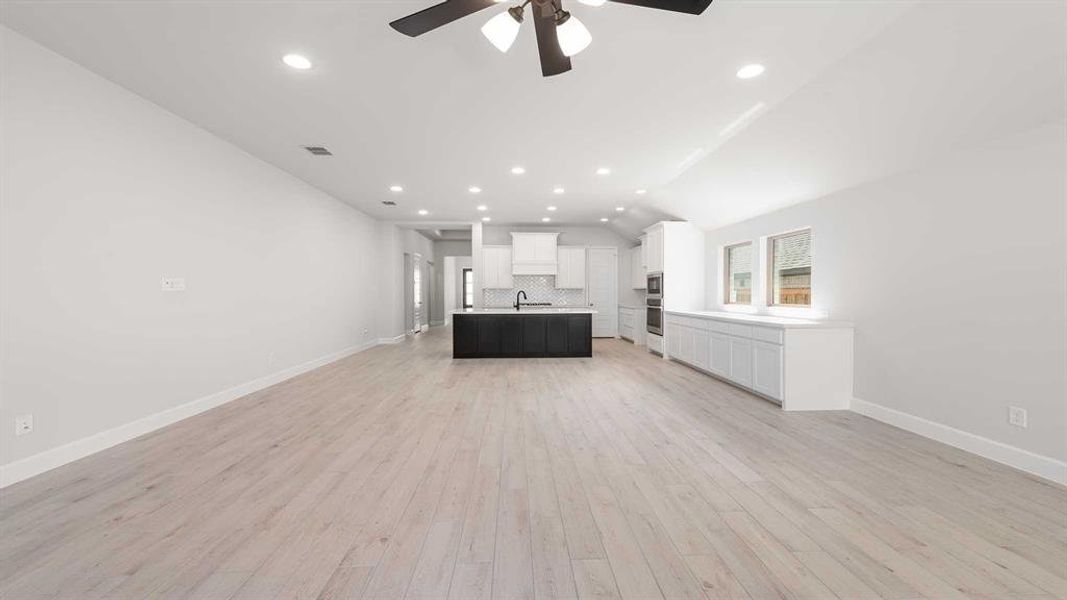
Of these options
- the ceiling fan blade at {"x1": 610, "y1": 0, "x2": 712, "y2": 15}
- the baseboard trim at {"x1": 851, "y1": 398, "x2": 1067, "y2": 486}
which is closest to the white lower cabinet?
the baseboard trim at {"x1": 851, "y1": 398, "x2": 1067, "y2": 486}

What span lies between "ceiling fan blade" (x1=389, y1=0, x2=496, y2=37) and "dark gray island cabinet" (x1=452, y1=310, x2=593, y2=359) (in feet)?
17.2

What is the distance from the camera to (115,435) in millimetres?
3025

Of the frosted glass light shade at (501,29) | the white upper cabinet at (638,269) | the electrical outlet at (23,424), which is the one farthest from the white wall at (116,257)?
the white upper cabinet at (638,269)

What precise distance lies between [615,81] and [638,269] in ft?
20.2

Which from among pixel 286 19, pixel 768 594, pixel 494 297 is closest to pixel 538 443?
pixel 768 594

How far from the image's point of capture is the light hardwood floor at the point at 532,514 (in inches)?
62.2

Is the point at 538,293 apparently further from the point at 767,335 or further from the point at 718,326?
the point at 767,335

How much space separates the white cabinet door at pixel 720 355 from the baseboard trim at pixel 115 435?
5.61m

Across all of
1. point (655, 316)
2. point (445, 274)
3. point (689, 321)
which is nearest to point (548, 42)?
point (689, 321)

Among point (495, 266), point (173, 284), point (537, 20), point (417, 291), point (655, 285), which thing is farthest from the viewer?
point (417, 291)

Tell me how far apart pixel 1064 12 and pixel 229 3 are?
434 centimetres

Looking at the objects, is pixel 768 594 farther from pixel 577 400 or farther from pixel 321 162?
pixel 321 162

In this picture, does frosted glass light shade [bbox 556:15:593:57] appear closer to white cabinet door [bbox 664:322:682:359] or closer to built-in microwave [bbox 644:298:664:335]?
white cabinet door [bbox 664:322:682:359]

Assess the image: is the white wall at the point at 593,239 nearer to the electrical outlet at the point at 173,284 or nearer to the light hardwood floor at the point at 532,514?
the light hardwood floor at the point at 532,514
